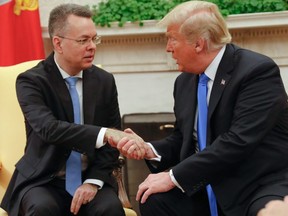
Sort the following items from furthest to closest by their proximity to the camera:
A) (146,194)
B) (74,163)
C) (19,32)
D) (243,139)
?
(19,32) → (74,163) → (146,194) → (243,139)

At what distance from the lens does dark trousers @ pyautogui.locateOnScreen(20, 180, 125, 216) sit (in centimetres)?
250

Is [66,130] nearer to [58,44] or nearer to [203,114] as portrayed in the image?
[58,44]

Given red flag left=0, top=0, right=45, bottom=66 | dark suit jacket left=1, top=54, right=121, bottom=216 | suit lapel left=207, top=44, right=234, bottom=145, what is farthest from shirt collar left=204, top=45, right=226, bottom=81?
red flag left=0, top=0, right=45, bottom=66

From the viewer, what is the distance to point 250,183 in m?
2.36

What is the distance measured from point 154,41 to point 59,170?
187 centimetres

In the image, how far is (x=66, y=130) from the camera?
8.29ft

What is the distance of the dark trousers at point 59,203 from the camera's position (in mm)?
2498

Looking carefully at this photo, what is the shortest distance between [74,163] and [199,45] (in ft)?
2.81

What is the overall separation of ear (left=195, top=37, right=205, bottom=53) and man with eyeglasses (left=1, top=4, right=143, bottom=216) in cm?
53

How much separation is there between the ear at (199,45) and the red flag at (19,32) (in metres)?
1.96

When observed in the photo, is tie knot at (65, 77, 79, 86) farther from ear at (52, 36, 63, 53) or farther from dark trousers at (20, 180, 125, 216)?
dark trousers at (20, 180, 125, 216)

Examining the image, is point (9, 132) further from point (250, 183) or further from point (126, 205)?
point (250, 183)

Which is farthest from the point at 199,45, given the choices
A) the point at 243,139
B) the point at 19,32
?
the point at 19,32

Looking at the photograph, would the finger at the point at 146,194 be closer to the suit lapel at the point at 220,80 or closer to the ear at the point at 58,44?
the suit lapel at the point at 220,80
